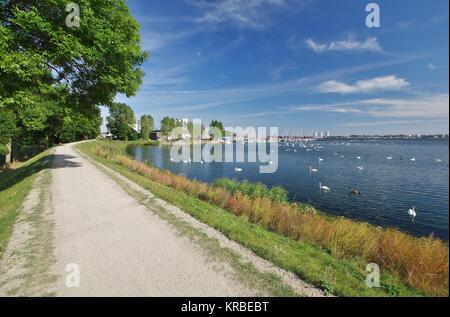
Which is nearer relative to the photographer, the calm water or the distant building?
the calm water

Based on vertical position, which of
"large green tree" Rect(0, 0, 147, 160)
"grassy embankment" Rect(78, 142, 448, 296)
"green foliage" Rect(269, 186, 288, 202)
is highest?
"large green tree" Rect(0, 0, 147, 160)

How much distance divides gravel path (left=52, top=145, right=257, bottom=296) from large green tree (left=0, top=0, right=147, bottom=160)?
6145 millimetres

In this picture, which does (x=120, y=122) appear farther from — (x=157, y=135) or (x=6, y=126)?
(x=6, y=126)

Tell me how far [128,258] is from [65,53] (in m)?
10.6

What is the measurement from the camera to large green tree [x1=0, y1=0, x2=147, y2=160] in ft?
36.3

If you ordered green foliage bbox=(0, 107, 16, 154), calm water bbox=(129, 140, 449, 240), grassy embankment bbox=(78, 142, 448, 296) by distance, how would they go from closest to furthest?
grassy embankment bbox=(78, 142, 448, 296) → calm water bbox=(129, 140, 449, 240) → green foliage bbox=(0, 107, 16, 154)

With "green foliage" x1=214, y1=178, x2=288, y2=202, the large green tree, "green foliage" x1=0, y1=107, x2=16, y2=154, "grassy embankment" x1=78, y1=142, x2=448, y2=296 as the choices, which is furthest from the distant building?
"grassy embankment" x1=78, y1=142, x2=448, y2=296

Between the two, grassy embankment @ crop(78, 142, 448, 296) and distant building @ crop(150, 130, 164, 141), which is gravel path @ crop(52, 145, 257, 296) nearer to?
grassy embankment @ crop(78, 142, 448, 296)

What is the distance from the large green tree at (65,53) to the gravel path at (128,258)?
6.15 metres

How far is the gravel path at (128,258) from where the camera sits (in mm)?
5379

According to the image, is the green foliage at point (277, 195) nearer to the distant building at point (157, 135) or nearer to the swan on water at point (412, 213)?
the swan on water at point (412, 213)

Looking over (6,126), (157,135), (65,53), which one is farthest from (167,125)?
(65,53)

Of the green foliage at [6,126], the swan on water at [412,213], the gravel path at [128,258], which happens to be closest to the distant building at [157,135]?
the green foliage at [6,126]
